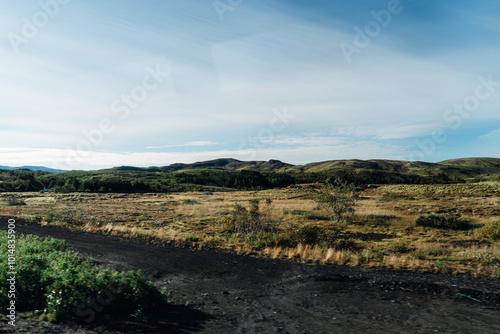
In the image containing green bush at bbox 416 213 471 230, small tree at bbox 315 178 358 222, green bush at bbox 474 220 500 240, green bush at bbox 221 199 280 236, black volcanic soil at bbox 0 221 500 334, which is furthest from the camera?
small tree at bbox 315 178 358 222

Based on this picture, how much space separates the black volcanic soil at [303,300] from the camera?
22.9ft

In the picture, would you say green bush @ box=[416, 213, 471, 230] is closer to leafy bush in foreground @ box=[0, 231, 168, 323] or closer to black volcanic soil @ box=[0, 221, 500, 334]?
black volcanic soil @ box=[0, 221, 500, 334]

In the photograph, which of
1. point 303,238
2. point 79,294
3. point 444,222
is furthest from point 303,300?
point 444,222

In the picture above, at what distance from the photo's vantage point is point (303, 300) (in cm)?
893

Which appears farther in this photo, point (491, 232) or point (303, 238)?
point (491, 232)

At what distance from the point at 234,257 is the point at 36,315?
894 centimetres

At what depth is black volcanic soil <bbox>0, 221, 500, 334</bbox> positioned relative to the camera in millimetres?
6992

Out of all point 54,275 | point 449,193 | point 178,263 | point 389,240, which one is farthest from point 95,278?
point 449,193

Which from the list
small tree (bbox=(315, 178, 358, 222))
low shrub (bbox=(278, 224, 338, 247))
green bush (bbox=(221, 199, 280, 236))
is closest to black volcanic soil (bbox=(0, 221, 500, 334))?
low shrub (bbox=(278, 224, 338, 247))

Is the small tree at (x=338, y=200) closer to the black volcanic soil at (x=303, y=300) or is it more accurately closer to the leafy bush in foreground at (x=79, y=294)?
the black volcanic soil at (x=303, y=300)

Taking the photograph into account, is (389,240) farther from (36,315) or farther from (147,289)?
(36,315)

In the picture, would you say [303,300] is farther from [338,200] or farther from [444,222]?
[444,222]

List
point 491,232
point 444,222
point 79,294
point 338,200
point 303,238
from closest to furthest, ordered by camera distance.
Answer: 1. point 79,294
2. point 303,238
3. point 491,232
4. point 444,222
5. point 338,200

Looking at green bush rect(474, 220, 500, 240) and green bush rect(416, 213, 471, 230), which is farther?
green bush rect(416, 213, 471, 230)
